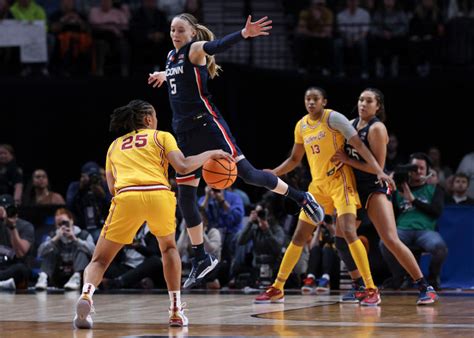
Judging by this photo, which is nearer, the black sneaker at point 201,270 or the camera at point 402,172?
the black sneaker at point 201,270

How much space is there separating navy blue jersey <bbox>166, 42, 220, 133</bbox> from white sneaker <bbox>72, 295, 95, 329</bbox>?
1.81 m

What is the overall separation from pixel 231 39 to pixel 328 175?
252cm

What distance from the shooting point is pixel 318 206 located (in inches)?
365

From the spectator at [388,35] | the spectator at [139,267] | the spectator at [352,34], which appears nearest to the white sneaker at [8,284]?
the spectator at [139,267]

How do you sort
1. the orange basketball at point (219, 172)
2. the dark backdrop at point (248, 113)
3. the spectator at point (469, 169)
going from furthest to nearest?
the dark backdrop at point (248, 113), the spectator at point (469, 169), the orange basketball at point (219, 172)

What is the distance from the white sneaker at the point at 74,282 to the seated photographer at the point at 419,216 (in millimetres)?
3719

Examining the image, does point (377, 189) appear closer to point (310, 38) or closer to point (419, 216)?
point (419, 216)

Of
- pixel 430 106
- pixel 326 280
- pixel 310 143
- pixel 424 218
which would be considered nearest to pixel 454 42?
pixel 430 106

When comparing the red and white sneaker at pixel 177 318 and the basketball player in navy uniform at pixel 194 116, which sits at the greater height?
the basketball player in navy uniform at pixel 194 116

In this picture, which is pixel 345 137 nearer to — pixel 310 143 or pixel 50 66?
pixel 310 143

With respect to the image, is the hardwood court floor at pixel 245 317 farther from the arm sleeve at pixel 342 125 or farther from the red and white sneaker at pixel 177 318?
the arm sleeve at pixel 342 125

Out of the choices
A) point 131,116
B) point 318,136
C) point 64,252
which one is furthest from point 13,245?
point 131,116

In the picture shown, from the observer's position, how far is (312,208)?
9211 mm

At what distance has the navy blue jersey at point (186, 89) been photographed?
8547 mm
